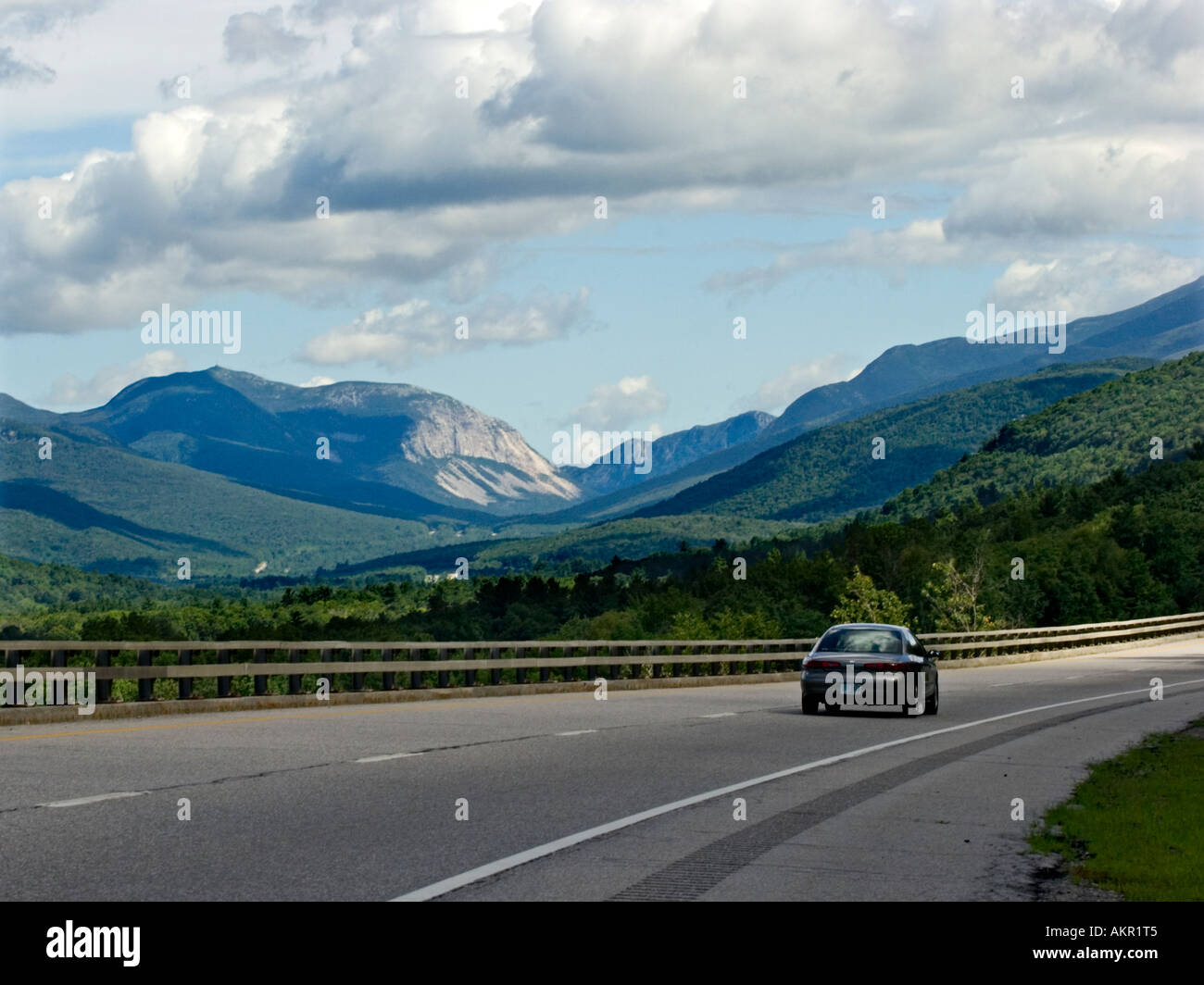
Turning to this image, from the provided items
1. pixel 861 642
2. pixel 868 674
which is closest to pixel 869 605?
pixel 861 642

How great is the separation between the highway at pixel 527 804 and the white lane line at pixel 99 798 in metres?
0.05

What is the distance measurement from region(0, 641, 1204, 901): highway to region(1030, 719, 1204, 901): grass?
40 centimetres

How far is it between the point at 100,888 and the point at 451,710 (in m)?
16.8

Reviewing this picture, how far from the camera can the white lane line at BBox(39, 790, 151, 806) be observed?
42.6 feet

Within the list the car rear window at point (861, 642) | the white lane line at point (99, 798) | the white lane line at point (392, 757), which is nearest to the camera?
the white lane line at point (99, 798)

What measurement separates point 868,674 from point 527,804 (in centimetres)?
1360

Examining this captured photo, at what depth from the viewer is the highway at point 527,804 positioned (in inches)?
395

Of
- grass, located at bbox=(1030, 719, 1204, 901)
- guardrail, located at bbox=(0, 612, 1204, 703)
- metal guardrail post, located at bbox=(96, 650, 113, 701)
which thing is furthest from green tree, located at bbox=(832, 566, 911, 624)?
grass, located at bbox=(1030, 719, 1204, 901)

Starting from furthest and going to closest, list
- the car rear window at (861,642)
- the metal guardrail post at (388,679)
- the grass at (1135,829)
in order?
1. the metal guardrail post at (388,679)
2. the car rear window at (861,642)
3. the grass at (1135,829)

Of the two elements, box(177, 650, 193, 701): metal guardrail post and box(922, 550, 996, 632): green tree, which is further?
box(922, 550, 996, 632): green tree

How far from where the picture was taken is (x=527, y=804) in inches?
538

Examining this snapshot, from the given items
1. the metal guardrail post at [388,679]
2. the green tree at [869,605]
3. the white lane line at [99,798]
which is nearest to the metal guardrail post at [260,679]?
the metal guardrail post at [388,679]

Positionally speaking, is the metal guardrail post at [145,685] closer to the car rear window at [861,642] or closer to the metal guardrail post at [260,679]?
the metal guardrail post at [260,679]

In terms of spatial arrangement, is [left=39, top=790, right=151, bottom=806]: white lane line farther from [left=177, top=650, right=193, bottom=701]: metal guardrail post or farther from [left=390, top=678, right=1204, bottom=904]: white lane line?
[left=177, top=650, right=193, bottom=701]: metal guardrail post
